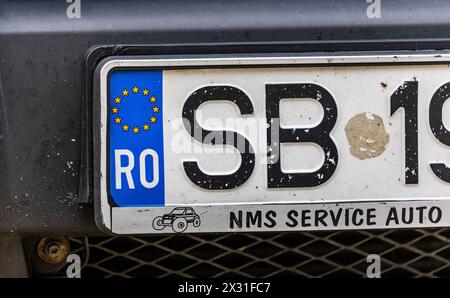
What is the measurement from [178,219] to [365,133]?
1.38 feet

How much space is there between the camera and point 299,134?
4.74ft

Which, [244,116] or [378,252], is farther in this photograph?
[378,252]

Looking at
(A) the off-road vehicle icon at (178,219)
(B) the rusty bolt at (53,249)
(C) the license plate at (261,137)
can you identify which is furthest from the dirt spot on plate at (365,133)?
(B) the rusty bolt at (53,249)

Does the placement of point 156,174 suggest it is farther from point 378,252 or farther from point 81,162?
point 378,252

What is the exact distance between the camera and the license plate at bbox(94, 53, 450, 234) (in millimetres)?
1433

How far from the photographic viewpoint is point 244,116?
1439 mm

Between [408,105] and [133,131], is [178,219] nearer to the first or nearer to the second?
[133,131]

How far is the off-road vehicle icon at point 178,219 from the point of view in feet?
4.79

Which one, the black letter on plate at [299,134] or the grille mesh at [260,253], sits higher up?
the black letter on plate at [299,134]

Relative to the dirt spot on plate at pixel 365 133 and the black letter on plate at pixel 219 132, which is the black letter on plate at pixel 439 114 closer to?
the dirt spot on plate at pixel 365 133

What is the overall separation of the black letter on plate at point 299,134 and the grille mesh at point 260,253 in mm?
236

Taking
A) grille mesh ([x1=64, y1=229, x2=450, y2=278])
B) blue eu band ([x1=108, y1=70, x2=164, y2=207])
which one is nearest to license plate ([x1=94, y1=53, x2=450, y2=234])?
blue eu band ([x1=108, y1=70, x2=164, y2=207])
